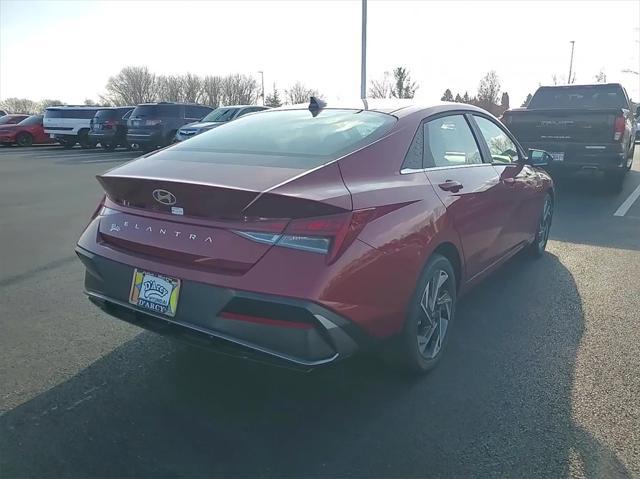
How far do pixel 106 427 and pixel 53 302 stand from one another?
2007 millimetres

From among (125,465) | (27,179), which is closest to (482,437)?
(125,465)

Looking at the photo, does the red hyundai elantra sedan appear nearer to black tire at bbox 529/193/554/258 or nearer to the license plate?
the license plate

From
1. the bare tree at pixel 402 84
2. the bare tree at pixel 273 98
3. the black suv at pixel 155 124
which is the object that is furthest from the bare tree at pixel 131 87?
the black suv at pixel 155 124

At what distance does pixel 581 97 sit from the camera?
11359 millimetres

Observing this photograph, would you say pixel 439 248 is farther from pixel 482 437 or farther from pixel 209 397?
pixel 209 397

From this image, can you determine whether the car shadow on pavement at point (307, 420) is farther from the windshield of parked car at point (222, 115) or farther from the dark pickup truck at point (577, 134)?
the windshield of parked car at point (222, 115)

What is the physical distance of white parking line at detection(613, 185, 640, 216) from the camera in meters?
7.99

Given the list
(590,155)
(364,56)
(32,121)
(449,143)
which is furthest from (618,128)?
(32,121)

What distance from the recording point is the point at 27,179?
12.2 metres

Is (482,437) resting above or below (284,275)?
below

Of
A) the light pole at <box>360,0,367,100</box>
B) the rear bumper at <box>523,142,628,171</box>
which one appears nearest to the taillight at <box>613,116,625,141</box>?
the rear bumper at <box>523,142,628,171</box>

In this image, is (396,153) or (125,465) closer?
(125,465)

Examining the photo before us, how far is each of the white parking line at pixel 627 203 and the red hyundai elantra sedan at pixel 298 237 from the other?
5.53 metres

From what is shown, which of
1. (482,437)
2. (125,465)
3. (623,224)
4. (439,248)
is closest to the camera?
(125,465)
